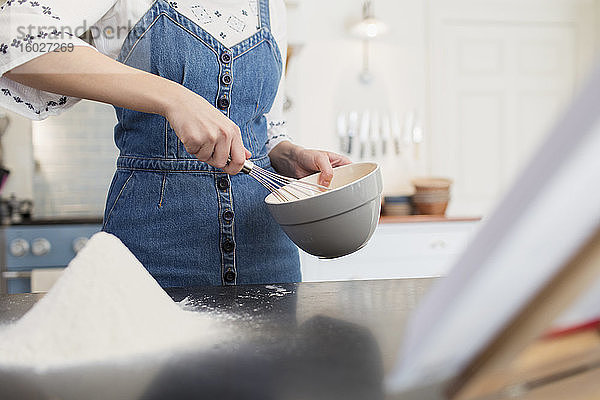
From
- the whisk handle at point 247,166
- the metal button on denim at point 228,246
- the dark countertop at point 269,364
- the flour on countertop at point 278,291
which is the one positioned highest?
the whisk handle at point 247,166

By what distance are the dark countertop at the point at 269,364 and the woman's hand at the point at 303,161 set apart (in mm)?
317

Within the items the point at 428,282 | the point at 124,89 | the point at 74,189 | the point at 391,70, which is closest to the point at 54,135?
the point at 74,189

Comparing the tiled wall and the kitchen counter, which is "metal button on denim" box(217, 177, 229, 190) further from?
the tiled wall

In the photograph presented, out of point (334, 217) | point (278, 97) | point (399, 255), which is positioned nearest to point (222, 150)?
point (334, 217)

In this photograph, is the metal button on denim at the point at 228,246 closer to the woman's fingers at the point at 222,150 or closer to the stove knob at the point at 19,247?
the woman's fingers at the point at 222,150

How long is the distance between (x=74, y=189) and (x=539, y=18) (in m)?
2.35

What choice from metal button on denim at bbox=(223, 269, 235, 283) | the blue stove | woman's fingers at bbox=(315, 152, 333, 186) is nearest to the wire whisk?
woman's fingers at bbox=(315, 152, 333, 186)

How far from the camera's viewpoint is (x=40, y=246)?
183 cm

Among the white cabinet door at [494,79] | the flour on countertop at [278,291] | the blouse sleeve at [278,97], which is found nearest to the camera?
the flour on countertop at [278,291]

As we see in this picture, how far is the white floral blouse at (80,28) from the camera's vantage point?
64 centimetres

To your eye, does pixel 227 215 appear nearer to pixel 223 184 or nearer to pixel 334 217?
pixel 223 184

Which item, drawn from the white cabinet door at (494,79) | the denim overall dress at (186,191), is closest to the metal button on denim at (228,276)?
the denim overall dress at (186,191)

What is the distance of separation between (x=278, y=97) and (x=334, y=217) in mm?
432

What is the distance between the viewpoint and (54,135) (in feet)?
7.68
